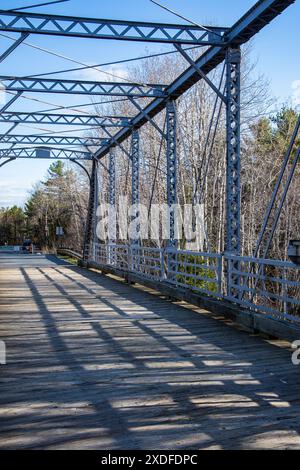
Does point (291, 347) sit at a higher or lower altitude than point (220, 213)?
lower

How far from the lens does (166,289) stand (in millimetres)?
13367

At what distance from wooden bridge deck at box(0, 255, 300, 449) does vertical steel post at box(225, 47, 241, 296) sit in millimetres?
1538

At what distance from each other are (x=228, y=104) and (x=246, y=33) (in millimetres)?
1232

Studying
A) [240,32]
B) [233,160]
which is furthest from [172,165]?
[240,32]

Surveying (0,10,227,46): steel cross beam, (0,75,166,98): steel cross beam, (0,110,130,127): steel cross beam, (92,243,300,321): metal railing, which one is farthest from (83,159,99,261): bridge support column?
(0,10,227,46): steel cross beam

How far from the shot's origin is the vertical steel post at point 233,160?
34.8 feet

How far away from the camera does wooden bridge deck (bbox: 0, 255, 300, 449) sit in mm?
4211

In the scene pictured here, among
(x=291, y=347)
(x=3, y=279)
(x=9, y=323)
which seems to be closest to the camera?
(x=291, y=347)

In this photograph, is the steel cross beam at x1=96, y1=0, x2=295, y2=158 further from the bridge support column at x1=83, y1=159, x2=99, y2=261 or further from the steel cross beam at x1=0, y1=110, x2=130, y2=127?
the bridge support column at x1=83, y1=159, x2=99, y2=261

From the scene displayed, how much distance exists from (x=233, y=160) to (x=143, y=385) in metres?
6.00

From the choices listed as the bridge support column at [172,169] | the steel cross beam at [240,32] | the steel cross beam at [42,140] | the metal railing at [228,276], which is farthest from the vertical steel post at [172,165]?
the steel cross beam at [42,140]

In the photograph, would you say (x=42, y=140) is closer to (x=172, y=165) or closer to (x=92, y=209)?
(x=92, y=209)
